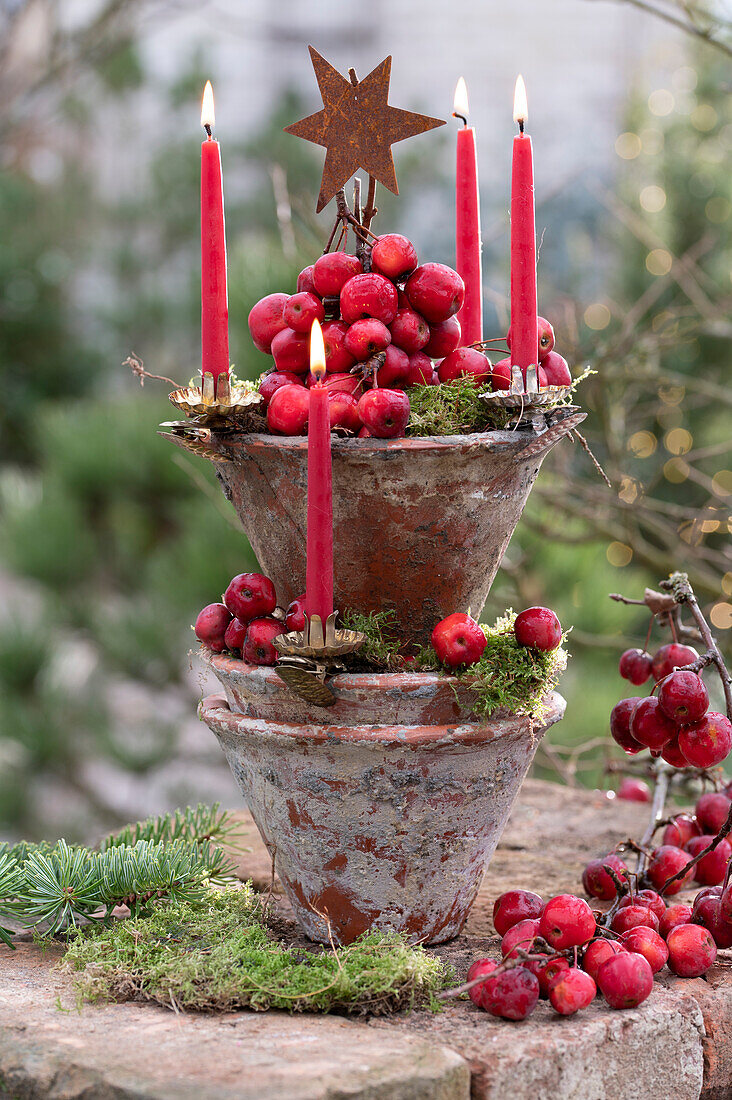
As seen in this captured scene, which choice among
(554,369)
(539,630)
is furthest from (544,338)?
(539,630)

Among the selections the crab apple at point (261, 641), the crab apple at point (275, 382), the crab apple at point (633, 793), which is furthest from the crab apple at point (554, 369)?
the crab apple at point (633, 793)

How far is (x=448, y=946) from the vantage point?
0.88 m

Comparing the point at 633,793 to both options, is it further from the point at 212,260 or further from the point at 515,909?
the point at 212,260

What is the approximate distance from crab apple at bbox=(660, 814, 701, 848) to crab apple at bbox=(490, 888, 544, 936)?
0.80ft

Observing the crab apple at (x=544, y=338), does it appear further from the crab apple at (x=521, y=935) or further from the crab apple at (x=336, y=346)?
the crab apple at (x=521, y=935)

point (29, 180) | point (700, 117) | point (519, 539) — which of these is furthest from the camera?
point (29, 180)

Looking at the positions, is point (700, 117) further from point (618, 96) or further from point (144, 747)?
point (144, 747)

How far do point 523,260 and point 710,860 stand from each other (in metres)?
0.60

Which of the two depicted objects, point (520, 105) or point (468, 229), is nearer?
point (520, 105)

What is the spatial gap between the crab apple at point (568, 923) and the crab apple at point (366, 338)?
442mm

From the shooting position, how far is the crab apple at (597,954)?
0.76 metres

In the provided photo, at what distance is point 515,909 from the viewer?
2.75 ft

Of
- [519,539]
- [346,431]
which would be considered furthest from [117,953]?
[519,539]

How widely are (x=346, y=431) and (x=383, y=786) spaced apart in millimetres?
282
